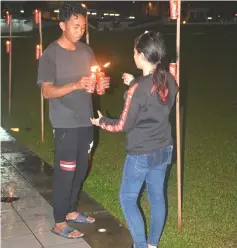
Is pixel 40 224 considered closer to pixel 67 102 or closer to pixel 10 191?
pixel 10 191

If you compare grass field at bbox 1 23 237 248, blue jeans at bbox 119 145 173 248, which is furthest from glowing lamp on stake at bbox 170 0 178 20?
grass field at bbox 1 23 237 248

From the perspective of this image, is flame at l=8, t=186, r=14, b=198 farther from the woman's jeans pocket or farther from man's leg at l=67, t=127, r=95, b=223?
the woman's jeans pocket

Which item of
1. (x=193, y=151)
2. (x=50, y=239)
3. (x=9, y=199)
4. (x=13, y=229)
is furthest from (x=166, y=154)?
(x=193, y=151)

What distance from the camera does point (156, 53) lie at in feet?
11.8

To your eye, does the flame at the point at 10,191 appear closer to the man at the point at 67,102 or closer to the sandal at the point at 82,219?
the sandal at the point at 82,219

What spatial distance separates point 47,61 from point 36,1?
70.3 meters

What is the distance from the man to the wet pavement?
0.54ft

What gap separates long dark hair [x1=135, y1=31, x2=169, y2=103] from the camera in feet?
11.8

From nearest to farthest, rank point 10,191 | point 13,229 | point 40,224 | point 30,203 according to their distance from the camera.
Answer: point 13,229 → point 40,224 → point 30,203 → point 10,191

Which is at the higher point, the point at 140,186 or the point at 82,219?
the point at 140,186

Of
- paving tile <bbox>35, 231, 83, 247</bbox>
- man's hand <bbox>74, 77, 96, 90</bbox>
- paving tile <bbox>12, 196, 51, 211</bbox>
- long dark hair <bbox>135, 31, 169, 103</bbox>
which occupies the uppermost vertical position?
long dark hair <bbox>135, 31, 169, 103</bbox>

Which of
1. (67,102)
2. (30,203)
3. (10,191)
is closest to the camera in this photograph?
(67,102)

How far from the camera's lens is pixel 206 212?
5293 millimetres

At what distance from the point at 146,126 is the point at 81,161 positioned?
1.13 m
